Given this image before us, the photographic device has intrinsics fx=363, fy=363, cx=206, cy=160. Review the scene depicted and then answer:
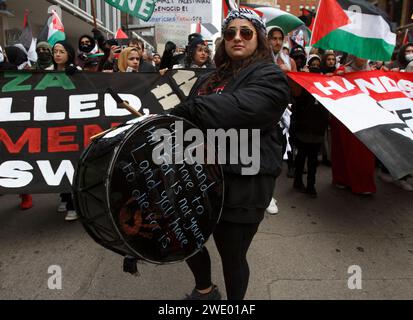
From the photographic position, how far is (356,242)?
3369 millimetres

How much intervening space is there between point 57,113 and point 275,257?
246 centimetres

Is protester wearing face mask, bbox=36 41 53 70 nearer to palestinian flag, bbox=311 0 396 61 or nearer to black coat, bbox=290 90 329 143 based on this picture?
black coat, bbox=290 90 329 143

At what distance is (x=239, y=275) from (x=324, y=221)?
214 centimetres

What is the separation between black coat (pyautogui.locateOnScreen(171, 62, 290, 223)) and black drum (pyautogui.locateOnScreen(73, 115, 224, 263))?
0.28ft

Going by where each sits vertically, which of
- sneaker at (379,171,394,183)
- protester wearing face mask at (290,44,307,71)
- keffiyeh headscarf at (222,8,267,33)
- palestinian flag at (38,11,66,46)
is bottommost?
sneaker at (379,171,394,183)

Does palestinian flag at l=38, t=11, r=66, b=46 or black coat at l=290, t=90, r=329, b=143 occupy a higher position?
palestinian flag at l=38, t=11, r=66, b=46

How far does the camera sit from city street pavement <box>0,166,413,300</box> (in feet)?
8.51

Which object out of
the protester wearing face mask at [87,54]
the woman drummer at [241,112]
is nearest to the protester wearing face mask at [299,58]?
the protester wearing face mask at [87,54]

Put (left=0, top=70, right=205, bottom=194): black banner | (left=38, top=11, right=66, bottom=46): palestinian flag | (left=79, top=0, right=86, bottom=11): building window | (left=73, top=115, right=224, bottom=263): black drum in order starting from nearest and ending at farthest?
1. (left=73, top=115, right=224, bottom=263): black drum
2. (left=0, top=70, right=205, bottom=194): black banner
3. (left=38, top=11, right=66, bottom=46): palestinian flag
4. (left=79, top=0, right=86, bottom=11): building window

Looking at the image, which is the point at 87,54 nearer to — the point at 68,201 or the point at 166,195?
the point at 68,201

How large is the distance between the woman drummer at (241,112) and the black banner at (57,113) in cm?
178

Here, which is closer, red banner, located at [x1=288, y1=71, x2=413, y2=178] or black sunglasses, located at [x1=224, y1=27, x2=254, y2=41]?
black sunglasses, located at [x1=224, y1=27, x2=254, y2=41]

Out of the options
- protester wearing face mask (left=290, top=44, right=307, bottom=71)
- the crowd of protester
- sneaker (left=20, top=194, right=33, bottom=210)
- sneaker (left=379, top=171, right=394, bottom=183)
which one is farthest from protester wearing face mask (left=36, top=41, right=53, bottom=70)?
sneaker (left=379, top=171, right=394, bottom=183)

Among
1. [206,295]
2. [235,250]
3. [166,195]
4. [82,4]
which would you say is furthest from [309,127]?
[82,4]
